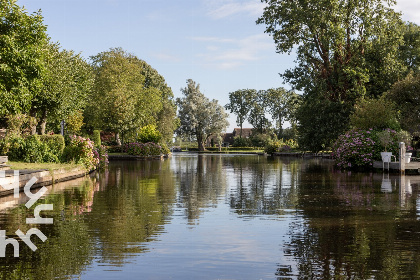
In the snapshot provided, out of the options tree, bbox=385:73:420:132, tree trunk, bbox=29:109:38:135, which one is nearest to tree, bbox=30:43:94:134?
tree trunk, bbox=29:109:38:135

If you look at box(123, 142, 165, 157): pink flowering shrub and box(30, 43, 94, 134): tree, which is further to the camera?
box(123, 142, 165, 157): pink flowering shrub

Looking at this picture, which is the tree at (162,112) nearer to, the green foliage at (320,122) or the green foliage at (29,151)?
the green foliage at (320,122)

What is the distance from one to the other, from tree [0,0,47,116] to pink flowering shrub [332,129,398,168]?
19.5m

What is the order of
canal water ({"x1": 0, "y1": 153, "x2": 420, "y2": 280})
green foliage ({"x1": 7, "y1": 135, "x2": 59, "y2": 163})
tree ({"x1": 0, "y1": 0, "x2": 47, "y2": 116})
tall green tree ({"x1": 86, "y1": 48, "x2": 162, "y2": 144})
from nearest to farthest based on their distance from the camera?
canal water ({"x1": 0, "y1": 153, "x2": 420, "y2": 280})
tree ({"x1": 0, "y1": 0, "x2": 47, "y2": 116})
green foliage ({"x1": 7, "y1": 135, "x2": 59, "y2": 163})
tall green tree ({"x1": 86, "y1": 48, "x2": 162, "y2": 144})

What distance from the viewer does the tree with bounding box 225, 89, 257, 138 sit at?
133500 mm

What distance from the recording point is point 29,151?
29062 millimetres

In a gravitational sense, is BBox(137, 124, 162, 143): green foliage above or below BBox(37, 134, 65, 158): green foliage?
above

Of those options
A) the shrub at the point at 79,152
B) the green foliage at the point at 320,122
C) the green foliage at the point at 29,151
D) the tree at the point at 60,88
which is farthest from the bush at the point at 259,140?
the green foliage at the point at 29,151

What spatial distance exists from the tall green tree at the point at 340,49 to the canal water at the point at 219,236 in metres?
28.9

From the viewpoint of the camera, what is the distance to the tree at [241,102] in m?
134

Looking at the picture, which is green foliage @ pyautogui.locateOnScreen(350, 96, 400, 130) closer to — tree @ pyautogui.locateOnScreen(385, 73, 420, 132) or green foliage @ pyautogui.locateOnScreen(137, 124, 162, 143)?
tree @ pyautogui.locateOnScreen(385, 73, 420, 132)

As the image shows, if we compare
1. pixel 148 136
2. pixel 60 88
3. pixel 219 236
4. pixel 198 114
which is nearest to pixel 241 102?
pixel 198 114

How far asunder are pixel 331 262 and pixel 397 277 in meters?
1.07

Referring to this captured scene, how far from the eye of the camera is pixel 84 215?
12086 millimetres
